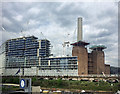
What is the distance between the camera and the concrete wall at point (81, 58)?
81.9m

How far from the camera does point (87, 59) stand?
86.9m

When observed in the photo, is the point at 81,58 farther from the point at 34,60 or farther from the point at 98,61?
the point at 34,60

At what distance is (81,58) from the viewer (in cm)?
8338

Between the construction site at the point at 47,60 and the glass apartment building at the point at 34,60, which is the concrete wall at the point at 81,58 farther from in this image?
the glass apartment building at the point at 34,60

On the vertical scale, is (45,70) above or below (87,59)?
below

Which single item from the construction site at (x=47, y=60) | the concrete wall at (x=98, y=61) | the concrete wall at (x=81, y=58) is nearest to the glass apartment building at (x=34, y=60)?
the construction site at (x=47, y=60)

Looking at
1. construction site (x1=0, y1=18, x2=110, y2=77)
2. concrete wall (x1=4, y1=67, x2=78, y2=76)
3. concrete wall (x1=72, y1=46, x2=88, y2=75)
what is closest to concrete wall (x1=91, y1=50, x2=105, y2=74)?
construction site (x1=0, y1=18, x2=110, y2=77)

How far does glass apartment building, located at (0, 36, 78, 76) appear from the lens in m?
85.2

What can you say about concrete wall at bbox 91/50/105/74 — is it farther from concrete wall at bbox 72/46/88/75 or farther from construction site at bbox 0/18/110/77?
concrete wall at bbox 72/46/88/75

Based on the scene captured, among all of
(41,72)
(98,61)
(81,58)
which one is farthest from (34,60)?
(98,61)

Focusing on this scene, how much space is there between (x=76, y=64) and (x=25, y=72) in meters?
34.7

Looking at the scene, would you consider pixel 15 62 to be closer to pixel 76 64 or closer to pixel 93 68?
pixel 76 64

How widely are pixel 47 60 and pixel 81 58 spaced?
2126cm

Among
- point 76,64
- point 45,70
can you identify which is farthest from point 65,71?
point 45,70
